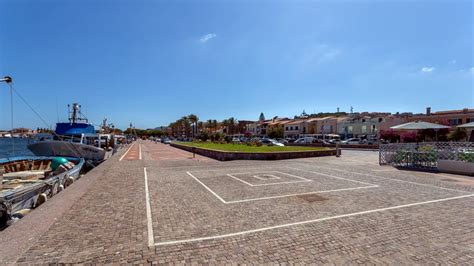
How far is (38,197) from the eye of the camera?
9.69 meters

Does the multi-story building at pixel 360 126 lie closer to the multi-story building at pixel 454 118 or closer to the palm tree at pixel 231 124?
the multi-story building at pixel 454 118

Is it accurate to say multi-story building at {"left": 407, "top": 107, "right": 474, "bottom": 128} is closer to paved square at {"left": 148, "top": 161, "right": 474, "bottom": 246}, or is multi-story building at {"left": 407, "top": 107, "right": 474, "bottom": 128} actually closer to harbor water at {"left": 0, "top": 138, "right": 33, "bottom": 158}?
paved square at {"left": 148, "top": 161, "right": 474, "bottom": 246}

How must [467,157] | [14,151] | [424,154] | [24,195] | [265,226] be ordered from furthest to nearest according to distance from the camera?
1. [14,151]
2. [424,154]
3. [467,157]
4. [24,195]
5. [265,226]

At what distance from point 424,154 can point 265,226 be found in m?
14.6

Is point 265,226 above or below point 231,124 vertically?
below

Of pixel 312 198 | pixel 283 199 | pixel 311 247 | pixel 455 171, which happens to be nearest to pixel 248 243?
pixel 311 247

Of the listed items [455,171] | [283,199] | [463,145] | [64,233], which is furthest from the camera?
[463,145]

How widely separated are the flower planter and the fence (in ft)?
0.89

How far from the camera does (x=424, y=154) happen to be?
1567 cm

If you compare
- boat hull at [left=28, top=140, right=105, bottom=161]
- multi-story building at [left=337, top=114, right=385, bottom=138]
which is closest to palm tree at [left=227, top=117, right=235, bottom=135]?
multi-story building at [left=337, top=114, right=385, bottom=138]

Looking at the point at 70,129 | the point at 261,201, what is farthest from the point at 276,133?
the point at 261,201

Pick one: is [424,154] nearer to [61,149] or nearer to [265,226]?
[265,226]

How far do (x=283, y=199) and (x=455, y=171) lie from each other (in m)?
11.9

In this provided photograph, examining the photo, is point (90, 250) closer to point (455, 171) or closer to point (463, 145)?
point (455, 171)
